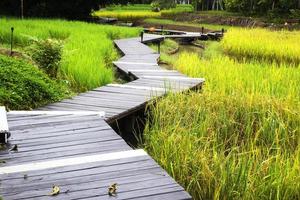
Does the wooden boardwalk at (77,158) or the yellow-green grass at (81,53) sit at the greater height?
the yellow-green grass at (81,53)

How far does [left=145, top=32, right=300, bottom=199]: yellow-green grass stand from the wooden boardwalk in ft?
1.53

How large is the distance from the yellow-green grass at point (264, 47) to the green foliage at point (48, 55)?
6.24 m

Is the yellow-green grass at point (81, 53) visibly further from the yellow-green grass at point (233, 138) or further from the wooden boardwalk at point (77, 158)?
the yellow-green grass at point (233, 138)

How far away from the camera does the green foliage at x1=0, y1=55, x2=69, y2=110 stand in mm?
5477

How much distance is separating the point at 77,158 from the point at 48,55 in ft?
13.2

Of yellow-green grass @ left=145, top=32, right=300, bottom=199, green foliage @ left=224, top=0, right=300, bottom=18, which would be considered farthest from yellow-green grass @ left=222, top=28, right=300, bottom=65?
green foliage @ left=224, top=0, right=300, bottom=18

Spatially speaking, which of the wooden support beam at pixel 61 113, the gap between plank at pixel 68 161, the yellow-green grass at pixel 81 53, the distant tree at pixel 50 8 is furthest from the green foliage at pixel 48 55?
the distant tree at pixel 50 8

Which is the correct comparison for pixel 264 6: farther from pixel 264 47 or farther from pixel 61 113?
pixel 61 113

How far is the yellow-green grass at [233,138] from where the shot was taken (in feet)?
11.9

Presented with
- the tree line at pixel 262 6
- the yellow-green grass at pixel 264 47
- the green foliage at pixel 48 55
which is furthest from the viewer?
the tree line at pixel 262 6

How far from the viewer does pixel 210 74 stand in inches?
Result: 334

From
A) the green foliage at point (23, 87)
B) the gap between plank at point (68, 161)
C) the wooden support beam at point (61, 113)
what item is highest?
the green foliage at point (23, 87)

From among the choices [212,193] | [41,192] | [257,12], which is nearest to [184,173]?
[212,193]

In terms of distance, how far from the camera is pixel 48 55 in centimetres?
734
